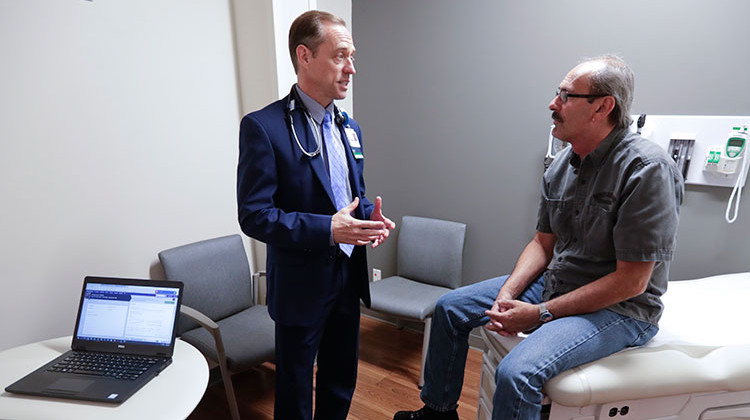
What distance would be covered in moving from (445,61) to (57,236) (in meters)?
2.27

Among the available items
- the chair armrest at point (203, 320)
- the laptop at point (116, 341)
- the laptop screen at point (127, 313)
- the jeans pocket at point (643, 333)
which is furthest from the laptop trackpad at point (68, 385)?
the jeans pocket at point (643, 333)

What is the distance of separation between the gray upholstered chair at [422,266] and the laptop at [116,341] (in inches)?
49.8

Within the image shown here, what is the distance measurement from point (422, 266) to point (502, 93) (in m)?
1.23

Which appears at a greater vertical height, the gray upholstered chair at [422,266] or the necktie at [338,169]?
the necktie at [338,169]

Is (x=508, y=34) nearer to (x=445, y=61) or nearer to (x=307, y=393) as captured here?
(x=445, y=61)

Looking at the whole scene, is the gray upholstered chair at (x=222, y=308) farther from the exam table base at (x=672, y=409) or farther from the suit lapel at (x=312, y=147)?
the exam table base at (x=672, y=409)

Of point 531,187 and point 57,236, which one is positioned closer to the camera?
point 57,236

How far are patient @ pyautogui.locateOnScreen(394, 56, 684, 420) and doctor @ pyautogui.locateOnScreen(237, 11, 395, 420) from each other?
1.45 ft

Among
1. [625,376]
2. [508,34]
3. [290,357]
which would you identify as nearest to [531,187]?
[508,34]

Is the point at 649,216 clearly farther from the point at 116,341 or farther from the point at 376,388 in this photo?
the point at 116,341

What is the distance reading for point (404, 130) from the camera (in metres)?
2.77

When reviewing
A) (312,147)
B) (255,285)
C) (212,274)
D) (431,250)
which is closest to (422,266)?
(431,250)

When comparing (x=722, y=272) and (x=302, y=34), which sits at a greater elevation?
(x=302, y=34)

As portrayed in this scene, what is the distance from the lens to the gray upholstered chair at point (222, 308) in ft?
5.92
